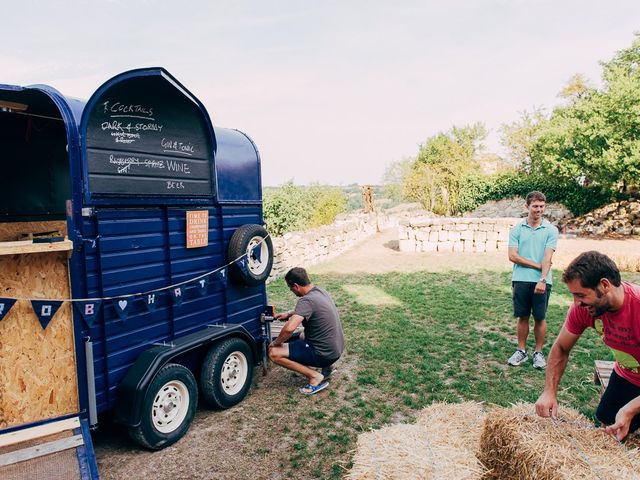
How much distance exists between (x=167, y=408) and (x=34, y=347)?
51.5 inches

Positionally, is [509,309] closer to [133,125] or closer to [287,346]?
[287,346]

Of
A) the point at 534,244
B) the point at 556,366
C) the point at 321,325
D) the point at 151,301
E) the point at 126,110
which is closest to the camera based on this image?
the point at 556,366

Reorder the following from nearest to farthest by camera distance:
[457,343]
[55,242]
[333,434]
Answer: [55,242]
[333,434]
[457,343]

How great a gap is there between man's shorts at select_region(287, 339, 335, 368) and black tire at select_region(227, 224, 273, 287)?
0.91 metres

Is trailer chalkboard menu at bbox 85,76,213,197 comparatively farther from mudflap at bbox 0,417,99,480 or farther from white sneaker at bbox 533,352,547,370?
white sneaker at bbox 533,352,547,370

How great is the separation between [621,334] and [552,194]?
2411 centimetres

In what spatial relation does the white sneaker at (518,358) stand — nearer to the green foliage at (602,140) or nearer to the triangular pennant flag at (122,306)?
the triangular pennant flag at (122,306)

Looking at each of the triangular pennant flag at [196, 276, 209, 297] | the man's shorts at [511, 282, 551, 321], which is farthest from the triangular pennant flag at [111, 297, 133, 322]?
the man's shorts at [511, 282, 551, 321]

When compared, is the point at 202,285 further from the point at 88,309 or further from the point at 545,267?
Result: the point at 545,267

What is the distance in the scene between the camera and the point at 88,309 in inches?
144

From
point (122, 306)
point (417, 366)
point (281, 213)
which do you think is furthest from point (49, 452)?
point (281, 213)

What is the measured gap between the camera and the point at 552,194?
2428 cm

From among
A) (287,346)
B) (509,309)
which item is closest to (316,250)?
(509,309)

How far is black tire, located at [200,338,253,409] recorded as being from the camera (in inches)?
184
